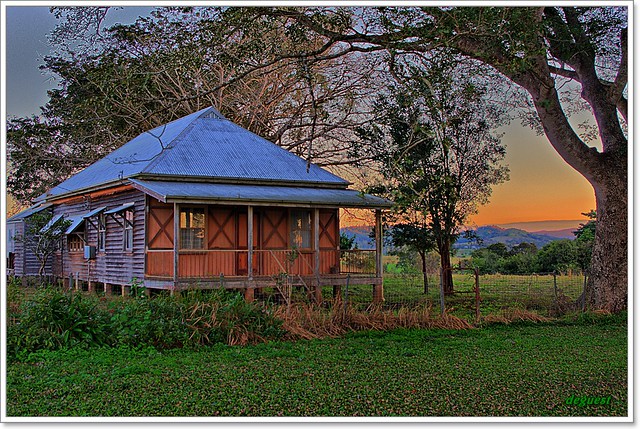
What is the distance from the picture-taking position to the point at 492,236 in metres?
26.5

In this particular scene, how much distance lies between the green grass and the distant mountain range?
43.5ft

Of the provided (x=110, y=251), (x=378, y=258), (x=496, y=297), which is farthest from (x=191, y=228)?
(x=496, y=297)

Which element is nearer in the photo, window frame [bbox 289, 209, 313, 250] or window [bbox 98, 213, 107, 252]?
window frame [bbox 289, 209, 313, 250]

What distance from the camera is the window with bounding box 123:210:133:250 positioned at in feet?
64.9

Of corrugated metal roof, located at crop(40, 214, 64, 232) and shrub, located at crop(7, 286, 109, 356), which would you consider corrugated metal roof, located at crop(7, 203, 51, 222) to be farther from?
shrub, located at crop(7, 286, 109, 356)

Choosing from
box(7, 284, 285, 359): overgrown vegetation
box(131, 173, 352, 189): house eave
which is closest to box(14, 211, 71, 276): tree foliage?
box(131, 173, 352, 189): house eave

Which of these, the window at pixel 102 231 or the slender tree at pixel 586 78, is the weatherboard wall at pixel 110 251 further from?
the slender tree at pixel 586 78

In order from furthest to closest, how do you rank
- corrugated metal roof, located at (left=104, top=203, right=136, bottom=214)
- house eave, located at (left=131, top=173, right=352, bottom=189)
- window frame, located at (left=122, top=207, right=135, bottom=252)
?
window frame, located at (left=122, top=207, right=135, bottom=252), corrugated metal roof, located at (left=104, top=203, right=136, bottom=214), house eave, located at (left=131, top=173, right=352, bottom=189)

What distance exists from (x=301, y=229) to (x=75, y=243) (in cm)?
901

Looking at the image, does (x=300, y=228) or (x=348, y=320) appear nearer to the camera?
(x=348, y=320)

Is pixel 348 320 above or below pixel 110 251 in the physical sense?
below

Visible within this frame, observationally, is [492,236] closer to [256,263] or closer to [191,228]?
[256,263]

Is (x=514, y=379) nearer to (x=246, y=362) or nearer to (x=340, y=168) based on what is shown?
(x=246, y=362)

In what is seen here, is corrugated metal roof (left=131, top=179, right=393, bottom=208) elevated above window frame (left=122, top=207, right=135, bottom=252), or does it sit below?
above
